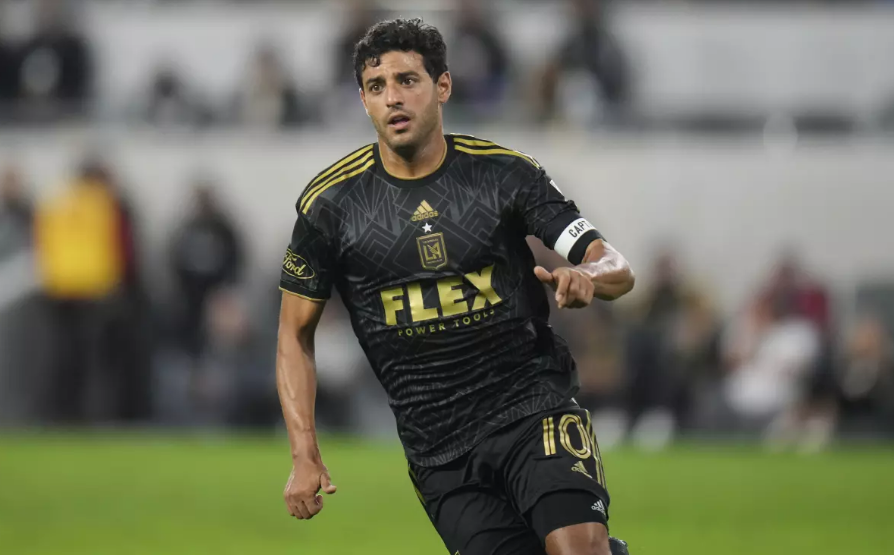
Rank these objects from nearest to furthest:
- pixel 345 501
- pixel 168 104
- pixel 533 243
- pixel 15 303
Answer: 1. pixel 345 501
2. pixel 533 243
3. pixel 15 303
4. pixel 168 104

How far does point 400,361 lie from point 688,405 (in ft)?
34.8

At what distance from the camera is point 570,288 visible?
15.9ft

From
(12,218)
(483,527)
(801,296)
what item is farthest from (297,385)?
(12,218)

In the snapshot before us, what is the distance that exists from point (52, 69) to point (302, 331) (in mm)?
12824

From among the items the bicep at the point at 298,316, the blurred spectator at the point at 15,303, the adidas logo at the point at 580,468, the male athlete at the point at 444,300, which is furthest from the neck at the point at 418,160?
the blurred spectator at the point at 15,303

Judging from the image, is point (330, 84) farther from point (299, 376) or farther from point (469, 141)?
point (299, 376)

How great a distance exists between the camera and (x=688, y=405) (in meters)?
16.0

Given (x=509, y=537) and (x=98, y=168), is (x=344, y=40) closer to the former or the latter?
(x=98, y=168)

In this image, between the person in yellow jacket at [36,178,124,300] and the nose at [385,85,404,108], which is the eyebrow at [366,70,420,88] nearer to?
the nose at [385,85,404,108]

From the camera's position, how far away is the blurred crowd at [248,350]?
15664mm

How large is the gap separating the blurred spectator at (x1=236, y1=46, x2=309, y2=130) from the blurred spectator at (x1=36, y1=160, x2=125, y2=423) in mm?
2774

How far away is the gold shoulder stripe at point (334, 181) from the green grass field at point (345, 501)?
3724mm

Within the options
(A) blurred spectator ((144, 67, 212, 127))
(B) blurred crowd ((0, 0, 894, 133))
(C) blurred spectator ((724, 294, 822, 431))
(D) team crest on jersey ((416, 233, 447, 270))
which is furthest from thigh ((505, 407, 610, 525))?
(A) blurred spectator ((144, 67, 212, 127))

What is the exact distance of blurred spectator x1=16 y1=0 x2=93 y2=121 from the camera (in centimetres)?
1762
